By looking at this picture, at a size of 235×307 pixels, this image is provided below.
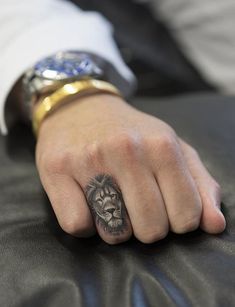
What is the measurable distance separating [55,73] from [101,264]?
0.91 ft

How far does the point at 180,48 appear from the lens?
1038mm

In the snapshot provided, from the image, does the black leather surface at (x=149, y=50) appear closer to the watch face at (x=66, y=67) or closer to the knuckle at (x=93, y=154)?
the watch face at (x=66, y=67)

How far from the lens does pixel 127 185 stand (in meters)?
0.52

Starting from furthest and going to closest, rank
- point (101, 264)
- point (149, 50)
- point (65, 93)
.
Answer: point (149, 50), point (65, 93), point (101, 264)

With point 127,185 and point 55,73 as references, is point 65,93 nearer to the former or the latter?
point 55,73

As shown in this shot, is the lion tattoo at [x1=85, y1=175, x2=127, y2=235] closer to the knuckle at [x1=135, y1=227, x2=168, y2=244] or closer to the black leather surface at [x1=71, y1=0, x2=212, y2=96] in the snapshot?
the knuckle at [x1=135, y1=227, x2=168, y2=244]

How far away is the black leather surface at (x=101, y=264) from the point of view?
0.46 metres

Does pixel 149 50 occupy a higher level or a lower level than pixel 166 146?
lower

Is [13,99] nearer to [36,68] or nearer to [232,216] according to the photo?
[36,68]

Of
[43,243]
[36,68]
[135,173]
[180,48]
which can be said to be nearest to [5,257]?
[43,243]

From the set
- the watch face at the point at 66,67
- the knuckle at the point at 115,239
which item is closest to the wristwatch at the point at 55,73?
the watch face at the point at 66,67

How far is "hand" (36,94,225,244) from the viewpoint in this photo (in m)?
0.51

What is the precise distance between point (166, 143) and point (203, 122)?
0.20 m

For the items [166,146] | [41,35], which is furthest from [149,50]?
[166,146]
